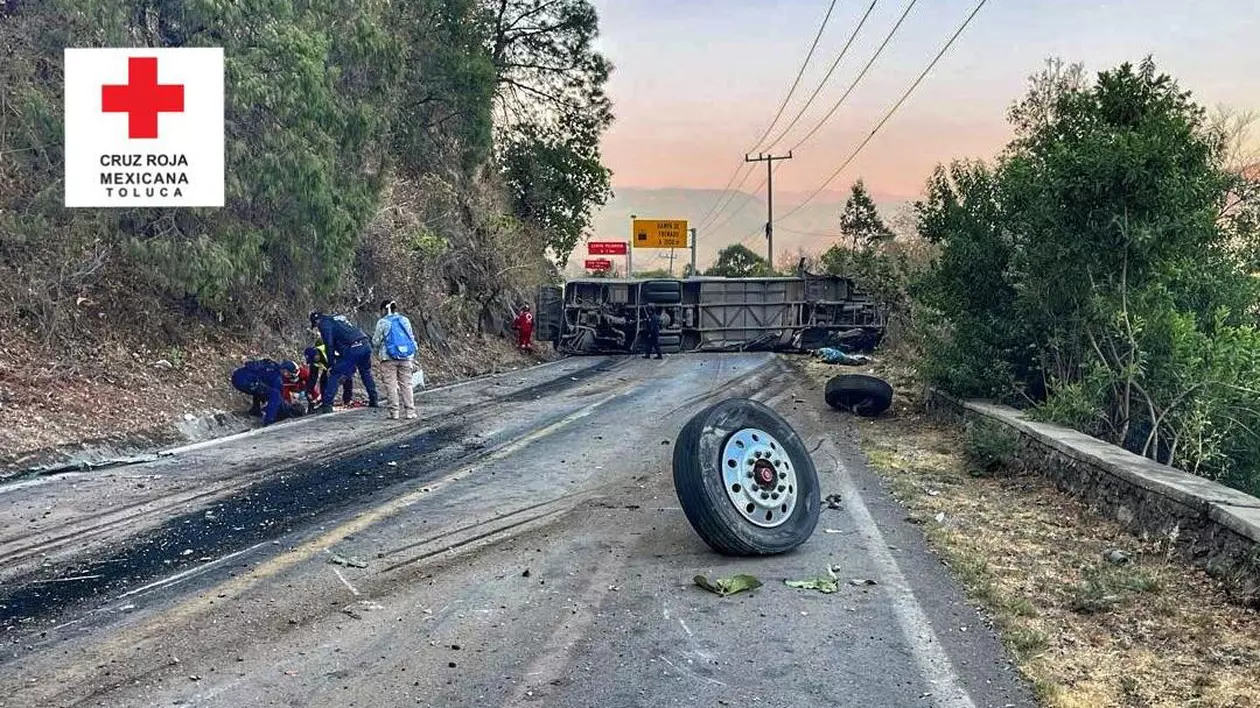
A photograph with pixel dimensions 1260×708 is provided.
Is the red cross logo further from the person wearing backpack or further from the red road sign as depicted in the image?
the red road sign

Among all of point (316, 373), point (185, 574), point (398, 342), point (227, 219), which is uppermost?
point (227, 219)

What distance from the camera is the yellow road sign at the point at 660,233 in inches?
2657

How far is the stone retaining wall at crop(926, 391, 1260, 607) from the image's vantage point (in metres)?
5.10

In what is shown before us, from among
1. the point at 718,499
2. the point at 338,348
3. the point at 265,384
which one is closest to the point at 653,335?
the point at 338,348

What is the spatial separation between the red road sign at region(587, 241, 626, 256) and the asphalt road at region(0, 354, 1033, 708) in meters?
52.8

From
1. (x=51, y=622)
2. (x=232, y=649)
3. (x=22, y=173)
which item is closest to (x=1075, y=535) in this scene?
(x=232, y=649)

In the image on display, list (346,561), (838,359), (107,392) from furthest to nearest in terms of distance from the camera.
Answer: (838,359) < (107,392) < (346,561)

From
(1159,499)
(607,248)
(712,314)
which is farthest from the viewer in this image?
(607,248)

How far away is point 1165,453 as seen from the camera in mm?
9570

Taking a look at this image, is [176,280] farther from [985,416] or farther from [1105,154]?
[1105,154]

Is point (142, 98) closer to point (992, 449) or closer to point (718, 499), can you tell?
point (718, 499)

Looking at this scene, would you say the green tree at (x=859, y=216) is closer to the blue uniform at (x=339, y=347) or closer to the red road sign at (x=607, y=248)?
the red road sign at (x=607, y=248)

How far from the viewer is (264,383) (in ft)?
38.0

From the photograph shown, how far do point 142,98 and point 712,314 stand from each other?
19.3 meters
